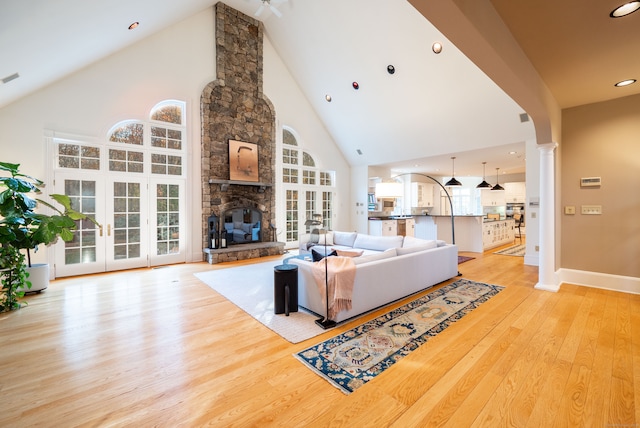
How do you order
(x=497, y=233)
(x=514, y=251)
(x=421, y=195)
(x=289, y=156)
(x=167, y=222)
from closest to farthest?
(x=167, y=222) → (x=514, y=251) → (x=289, y=156) → (x=497, y=233) → (x=421, y=195)

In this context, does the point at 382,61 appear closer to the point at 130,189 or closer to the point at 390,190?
the point at 390,190

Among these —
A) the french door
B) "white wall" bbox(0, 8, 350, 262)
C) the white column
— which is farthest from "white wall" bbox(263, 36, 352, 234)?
the white column

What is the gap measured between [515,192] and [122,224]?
13.4 metres

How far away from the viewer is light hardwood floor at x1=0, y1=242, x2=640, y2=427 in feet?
5.65

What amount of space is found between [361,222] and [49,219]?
25.1 ft

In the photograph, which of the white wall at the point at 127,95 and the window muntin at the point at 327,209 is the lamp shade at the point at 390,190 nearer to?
the window muntin at the point at 327,209

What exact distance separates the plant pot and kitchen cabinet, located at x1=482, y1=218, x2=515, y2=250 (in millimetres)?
9199

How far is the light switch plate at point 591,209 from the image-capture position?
4.20 m

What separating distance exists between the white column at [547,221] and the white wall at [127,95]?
646cm

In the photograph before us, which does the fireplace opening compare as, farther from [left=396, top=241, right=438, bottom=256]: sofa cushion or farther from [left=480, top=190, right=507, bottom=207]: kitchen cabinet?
[left=480, top=190, right=507, bottom=207]: kitchen cabinet

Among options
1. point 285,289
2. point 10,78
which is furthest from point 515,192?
point 10,78

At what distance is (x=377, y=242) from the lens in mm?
5352

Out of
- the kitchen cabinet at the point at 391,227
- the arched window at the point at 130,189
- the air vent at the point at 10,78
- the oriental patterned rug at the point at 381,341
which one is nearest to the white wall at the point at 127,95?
the arched window at the point at 130,189

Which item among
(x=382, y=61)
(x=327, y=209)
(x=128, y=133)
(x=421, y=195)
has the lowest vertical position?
(x=327, y=209)
